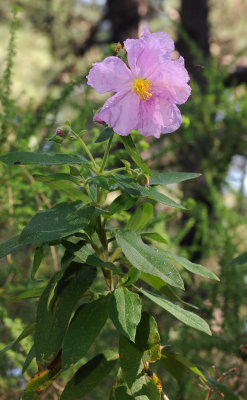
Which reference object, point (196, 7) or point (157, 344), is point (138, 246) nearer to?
point (157, 344)

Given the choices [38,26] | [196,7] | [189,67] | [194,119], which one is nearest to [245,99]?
[194,119]

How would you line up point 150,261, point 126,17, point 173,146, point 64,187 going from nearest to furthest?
point 150,261 → point 64,187 → point 173,146 → point 126,17

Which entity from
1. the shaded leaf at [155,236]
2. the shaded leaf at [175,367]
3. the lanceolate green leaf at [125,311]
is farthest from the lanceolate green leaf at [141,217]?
the shaded leaf at [175,367]

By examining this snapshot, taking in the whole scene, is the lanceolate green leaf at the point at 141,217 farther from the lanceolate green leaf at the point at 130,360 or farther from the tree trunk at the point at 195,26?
the tree trunk at the point at 195,26

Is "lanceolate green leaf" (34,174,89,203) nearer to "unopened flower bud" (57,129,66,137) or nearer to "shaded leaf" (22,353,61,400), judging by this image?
"unopened flower bud" (57,129,66,137)

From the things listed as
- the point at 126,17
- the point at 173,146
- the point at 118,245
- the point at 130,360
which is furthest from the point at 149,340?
the point at 126,17

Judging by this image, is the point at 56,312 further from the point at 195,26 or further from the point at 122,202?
the point at 195,26
